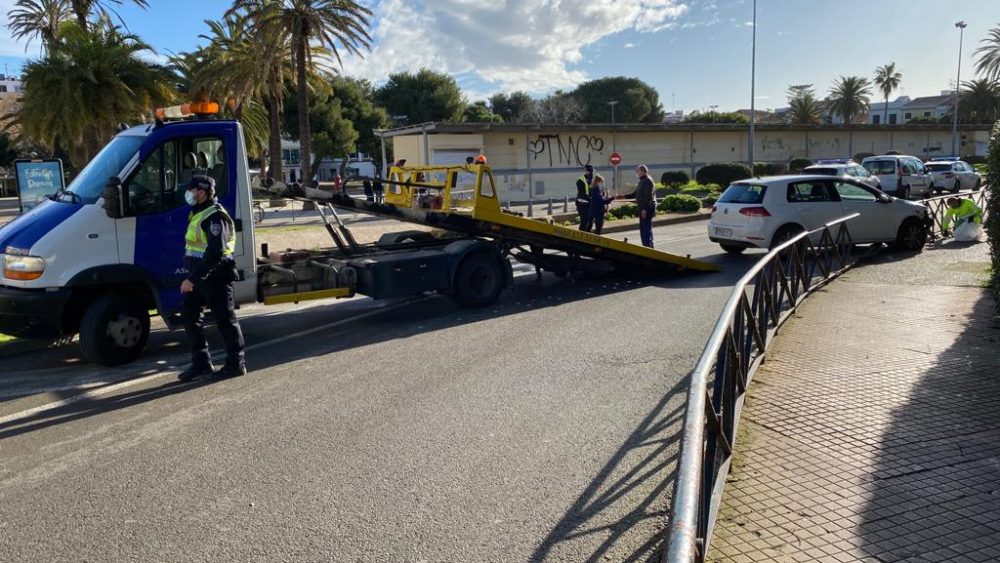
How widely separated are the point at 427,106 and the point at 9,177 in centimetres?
3459

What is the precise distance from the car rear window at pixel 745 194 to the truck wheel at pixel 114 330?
391 inches

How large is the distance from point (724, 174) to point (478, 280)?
1075 inches

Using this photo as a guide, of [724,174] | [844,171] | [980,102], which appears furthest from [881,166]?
[980,102]

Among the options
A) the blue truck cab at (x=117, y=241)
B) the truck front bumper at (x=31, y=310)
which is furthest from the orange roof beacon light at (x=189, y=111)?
the truck front bumper at (x=31, y=310)

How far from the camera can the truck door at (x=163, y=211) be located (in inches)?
282

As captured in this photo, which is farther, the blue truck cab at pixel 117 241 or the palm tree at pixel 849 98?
the palm tree at pixel 849 98

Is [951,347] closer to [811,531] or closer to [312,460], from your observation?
[811,531]

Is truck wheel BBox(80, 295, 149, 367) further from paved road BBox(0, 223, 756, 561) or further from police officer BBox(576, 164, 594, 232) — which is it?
police officer BBox(576, 164, 594, 232)

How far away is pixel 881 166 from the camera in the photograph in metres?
27.2

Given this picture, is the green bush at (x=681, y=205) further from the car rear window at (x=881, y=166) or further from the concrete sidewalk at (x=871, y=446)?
the concrete sidewalk at (x=871, y=446)

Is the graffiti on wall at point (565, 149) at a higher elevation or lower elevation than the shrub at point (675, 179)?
higher

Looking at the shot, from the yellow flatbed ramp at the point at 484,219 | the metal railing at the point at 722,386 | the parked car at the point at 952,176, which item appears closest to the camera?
the metal railing at the point at 722,386

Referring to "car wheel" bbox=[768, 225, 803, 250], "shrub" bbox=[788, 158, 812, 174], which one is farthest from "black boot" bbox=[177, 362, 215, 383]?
"shrub" bbox=[788, 158, 812, 174]

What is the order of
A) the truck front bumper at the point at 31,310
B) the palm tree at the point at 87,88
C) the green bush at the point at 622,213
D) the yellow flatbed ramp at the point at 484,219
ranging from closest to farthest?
1. the truck front bumper at the point at 31,310
2. the yellow flatbed ramp at the point at 484,219
3. the palm tree at the point at 87,88
4. the green bush at the point at 622,213
